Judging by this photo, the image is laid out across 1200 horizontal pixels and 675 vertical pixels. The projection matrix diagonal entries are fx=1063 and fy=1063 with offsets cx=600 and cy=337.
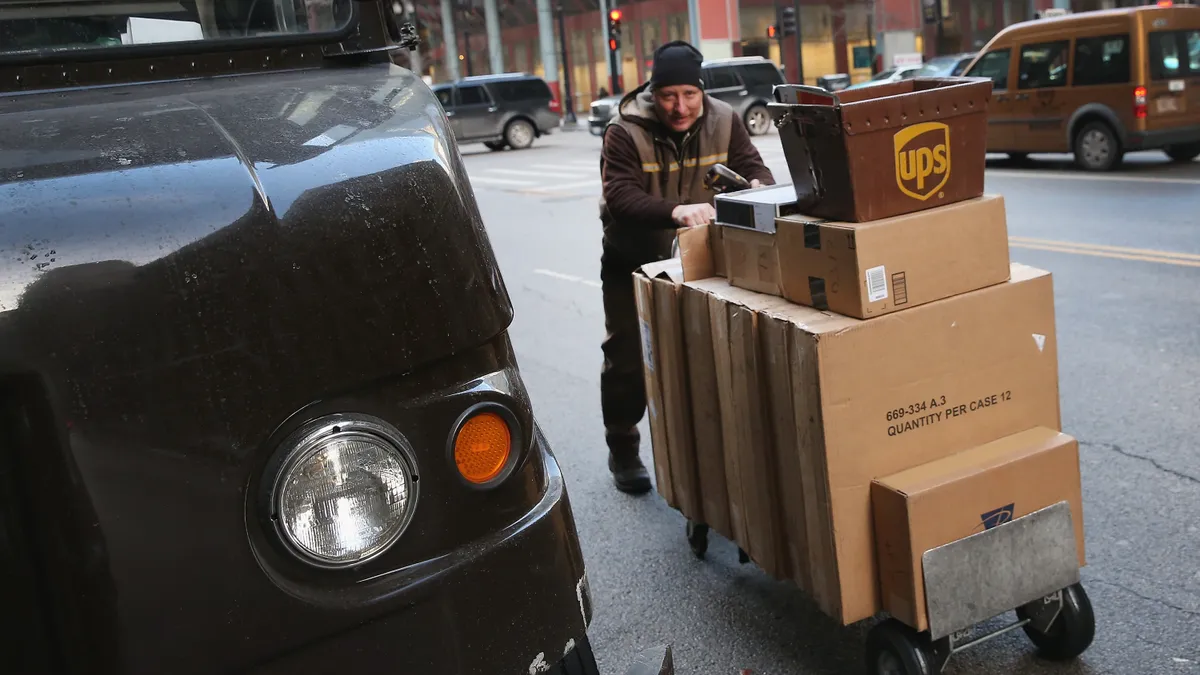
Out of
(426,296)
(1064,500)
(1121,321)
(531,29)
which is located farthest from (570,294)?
(531,29)

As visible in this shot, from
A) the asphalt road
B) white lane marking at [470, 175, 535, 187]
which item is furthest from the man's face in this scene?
white lane marking at [470, 175, 535, 187]

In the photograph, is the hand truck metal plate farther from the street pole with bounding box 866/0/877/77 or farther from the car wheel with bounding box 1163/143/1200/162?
the street pole with bounding box 866/0/877/77

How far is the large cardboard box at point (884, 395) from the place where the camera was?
2.68 metres

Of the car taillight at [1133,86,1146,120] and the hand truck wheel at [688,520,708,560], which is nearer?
the hand truck wheel at [688,520,708,560]

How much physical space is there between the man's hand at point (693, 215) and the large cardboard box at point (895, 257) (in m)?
0.67

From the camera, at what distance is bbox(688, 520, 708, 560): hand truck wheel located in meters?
3.94

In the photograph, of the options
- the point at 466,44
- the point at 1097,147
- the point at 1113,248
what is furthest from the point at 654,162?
the point at 466,44

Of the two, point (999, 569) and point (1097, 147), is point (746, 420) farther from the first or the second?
point (1097, 147)

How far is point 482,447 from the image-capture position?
1.71 meters

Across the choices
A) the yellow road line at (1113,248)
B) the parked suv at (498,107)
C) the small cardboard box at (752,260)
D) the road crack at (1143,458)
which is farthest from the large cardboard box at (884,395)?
the parked suv at (498,107)

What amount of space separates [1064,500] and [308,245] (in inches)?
88.3

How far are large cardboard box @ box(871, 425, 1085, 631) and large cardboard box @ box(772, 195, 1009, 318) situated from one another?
39 centimetres

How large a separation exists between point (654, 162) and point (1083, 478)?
7.23ft

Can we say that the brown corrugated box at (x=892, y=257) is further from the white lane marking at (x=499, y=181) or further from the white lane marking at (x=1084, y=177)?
the white lane marking at (x=499, y=181)
